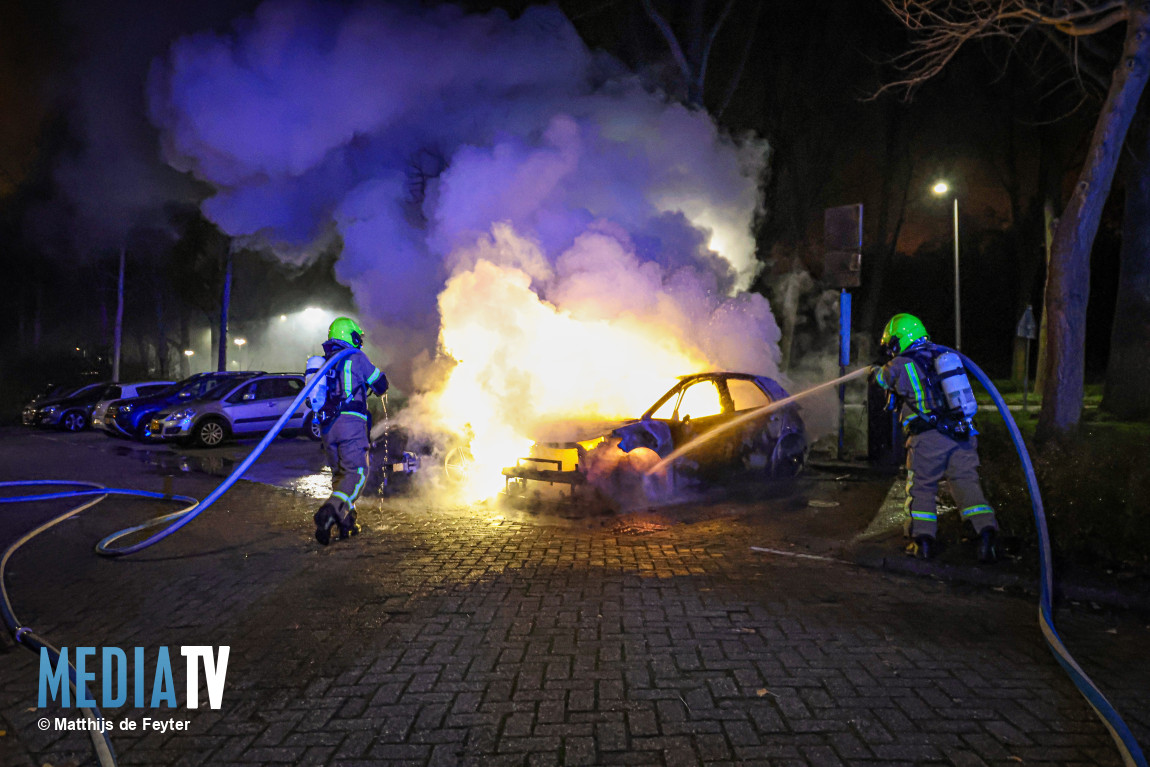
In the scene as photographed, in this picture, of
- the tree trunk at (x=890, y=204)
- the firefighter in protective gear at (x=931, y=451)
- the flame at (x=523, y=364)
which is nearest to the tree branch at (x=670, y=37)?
the tree trunk at (x=890, y=204)

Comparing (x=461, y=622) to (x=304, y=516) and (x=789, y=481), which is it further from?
(x=789, y=481)

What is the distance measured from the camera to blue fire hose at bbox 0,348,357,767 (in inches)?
118

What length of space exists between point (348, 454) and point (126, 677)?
9.65 feet

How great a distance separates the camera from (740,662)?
3.57 metres

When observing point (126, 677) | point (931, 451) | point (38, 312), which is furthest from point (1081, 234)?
point (38, 312)

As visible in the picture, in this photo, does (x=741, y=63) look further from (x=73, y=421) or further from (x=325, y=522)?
(x=73, y=421)

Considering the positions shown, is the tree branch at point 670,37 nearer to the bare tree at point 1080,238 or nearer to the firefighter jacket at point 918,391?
the bare tree at point 1080,238

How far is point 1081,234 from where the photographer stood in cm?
842

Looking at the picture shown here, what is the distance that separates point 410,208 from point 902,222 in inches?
715

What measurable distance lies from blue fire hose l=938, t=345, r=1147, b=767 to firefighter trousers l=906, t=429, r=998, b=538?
1.37 ft

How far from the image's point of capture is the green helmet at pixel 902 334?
19.2 feet

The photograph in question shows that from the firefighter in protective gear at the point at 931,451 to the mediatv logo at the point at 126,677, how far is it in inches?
191

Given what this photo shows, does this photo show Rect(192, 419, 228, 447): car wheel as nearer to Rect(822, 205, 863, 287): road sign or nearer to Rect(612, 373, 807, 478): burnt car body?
Rect(612, 373, 807, 478): burnt car body

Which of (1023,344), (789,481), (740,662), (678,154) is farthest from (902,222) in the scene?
(740,662)
